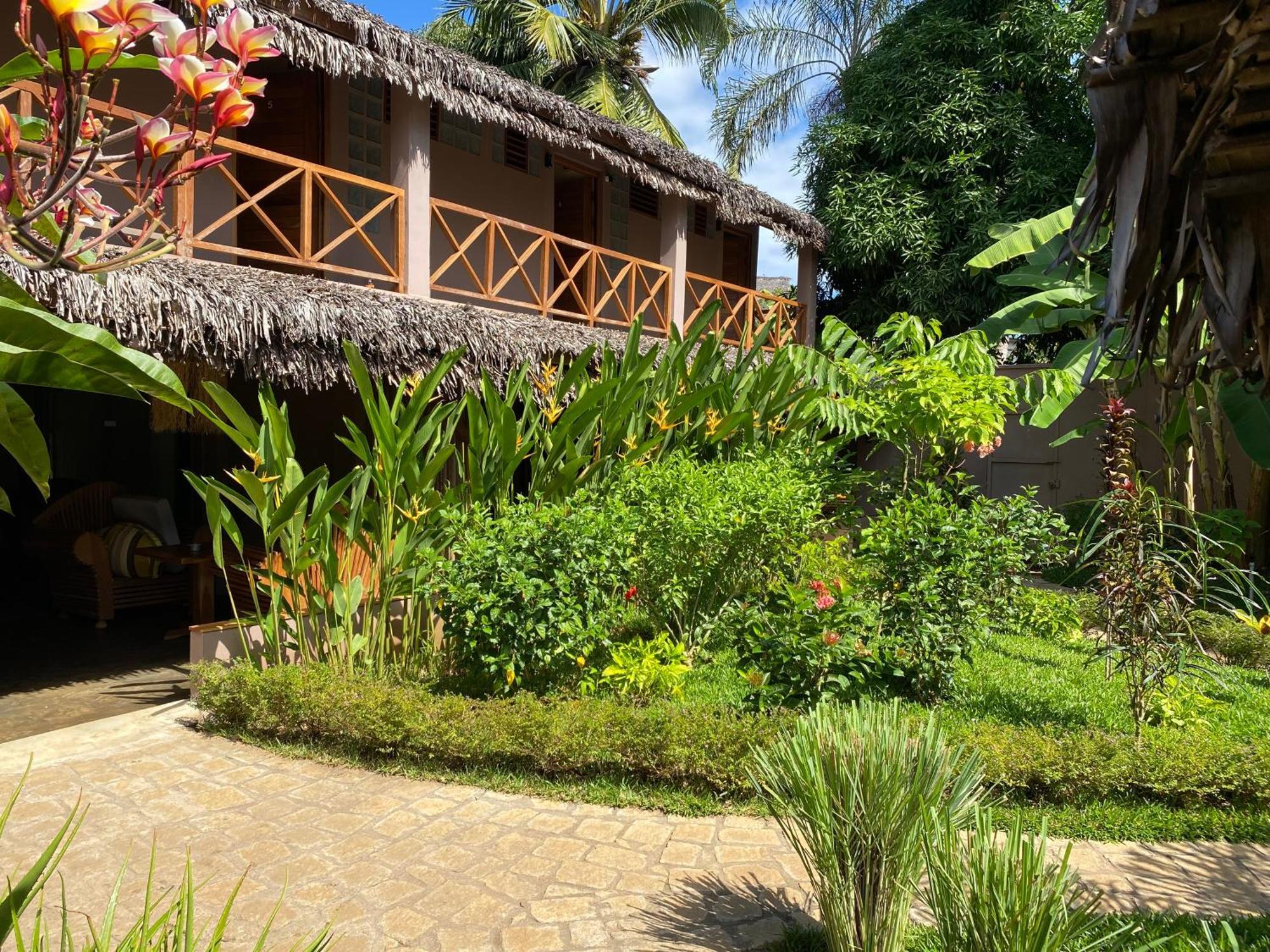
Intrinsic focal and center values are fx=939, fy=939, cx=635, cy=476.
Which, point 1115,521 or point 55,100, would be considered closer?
point 55,100

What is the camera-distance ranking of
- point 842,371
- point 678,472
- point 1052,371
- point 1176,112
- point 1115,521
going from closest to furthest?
1. point 1176,112
2. point 1115,521
3. point 678,472
4. point 842,371
5. point 1052,371

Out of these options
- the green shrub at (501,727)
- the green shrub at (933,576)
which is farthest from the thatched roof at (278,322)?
the green shrub at (933,576)

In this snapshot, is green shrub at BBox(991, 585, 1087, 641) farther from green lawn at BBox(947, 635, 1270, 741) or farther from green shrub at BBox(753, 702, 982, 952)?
green shrub at BBox(753, 702, 982, 952)

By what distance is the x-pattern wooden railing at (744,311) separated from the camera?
11352 mm

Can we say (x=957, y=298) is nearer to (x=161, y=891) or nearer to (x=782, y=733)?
(x=782, y=733)

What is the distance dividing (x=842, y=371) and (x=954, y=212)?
6502 mm

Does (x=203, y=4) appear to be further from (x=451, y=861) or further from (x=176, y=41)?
(x=451, y=861)

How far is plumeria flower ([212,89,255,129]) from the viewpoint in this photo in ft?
4.33

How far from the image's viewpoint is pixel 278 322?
A: 19.4 ft

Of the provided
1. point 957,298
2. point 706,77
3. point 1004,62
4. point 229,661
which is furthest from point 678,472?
point 706,77

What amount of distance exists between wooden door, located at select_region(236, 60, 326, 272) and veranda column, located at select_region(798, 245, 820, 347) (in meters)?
7.09

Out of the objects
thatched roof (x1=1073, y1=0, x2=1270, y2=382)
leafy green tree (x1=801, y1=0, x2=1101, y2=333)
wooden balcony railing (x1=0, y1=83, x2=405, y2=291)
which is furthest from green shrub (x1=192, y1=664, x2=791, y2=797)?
leafy green tree (x1=801, y1=0, x2=1101, y2=333)

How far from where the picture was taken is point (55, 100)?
4.59 ft

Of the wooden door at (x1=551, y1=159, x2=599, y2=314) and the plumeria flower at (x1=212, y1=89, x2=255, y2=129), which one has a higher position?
the wooden door at (x1=551, y1=159, x2=599, y2=314)
